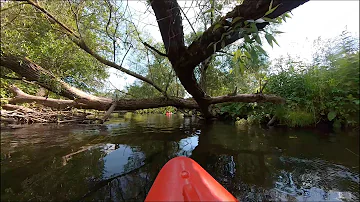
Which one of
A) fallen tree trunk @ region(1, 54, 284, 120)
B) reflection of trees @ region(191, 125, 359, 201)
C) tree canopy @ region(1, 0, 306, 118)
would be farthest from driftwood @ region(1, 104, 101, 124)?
reflection of trees @ region(191, 125, 359, 201)

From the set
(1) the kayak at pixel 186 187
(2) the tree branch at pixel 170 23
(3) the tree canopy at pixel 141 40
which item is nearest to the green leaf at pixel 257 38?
(3) the tree canopy at pixel 141 40

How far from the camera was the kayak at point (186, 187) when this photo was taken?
0.77m

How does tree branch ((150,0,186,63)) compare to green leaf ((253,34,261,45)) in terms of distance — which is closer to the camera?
green leaf ((253,34,261,45))

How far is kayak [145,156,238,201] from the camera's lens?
2.51ft

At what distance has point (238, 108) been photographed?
299 inches

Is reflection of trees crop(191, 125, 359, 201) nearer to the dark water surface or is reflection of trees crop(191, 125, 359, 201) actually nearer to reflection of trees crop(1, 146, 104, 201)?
the dark water surface

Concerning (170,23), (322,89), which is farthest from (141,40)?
(322,89)

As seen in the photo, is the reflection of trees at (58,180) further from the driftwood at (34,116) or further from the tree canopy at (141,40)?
the driftwood at (34,116)

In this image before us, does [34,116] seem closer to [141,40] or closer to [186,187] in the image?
[141,40]

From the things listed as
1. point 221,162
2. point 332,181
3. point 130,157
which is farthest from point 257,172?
point 130,157

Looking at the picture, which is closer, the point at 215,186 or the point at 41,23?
the point at 215,186

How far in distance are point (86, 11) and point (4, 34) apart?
171 cm

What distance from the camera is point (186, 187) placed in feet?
2.64

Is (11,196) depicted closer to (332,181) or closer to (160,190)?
(160,190)
